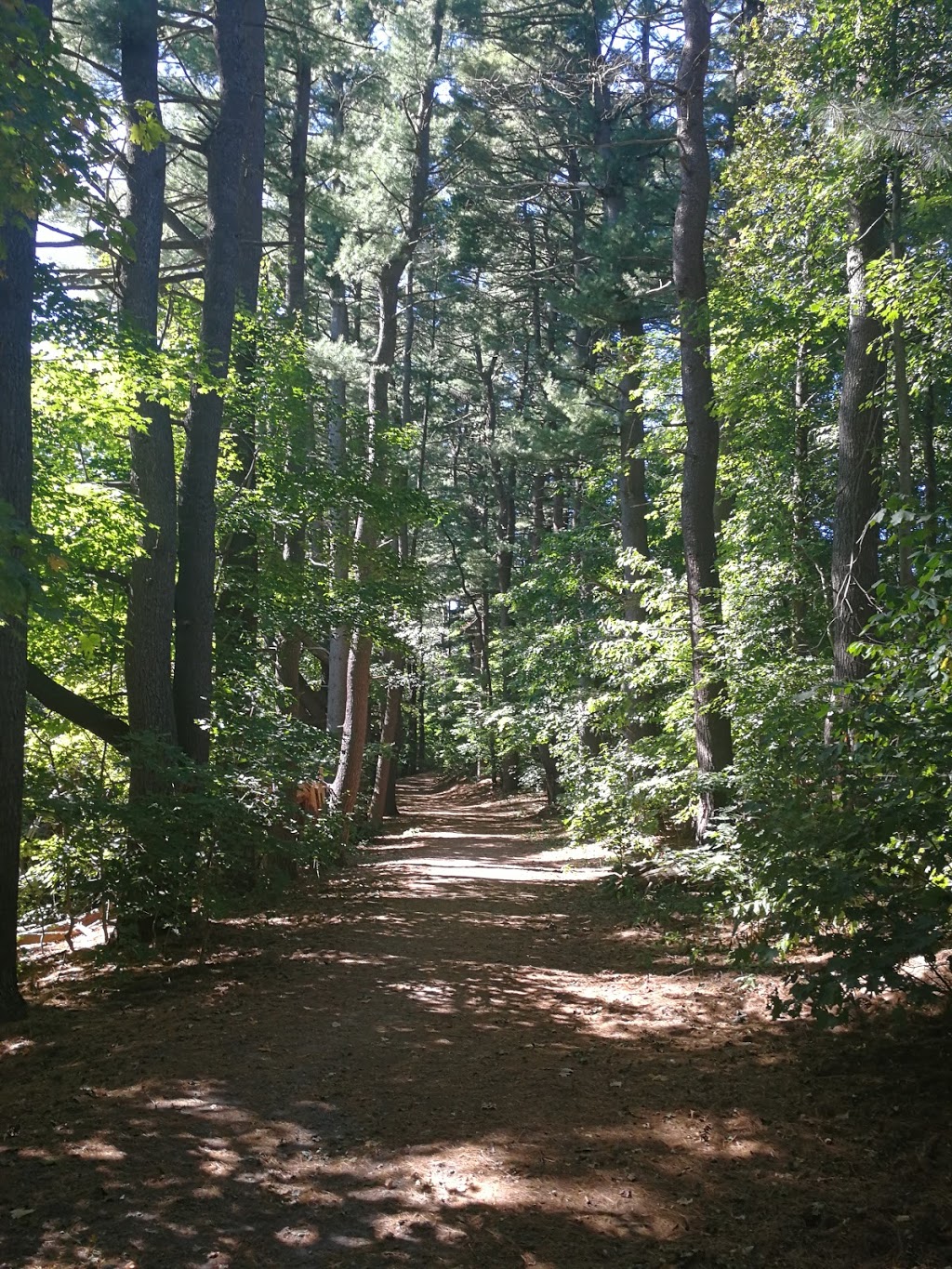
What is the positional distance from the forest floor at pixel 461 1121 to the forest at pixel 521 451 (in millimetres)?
534

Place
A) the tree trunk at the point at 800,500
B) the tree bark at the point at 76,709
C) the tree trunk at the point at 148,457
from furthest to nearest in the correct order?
the tree trunk at the point at 800,500 < the tree trunk at the point at 148,457 < the tree bark at the point at 76,709

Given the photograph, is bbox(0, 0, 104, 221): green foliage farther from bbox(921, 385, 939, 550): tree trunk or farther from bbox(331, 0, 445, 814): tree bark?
bbox(921, 385, 939, 550): tree trunk

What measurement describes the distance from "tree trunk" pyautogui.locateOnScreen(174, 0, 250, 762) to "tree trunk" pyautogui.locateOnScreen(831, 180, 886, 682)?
19.7 feet

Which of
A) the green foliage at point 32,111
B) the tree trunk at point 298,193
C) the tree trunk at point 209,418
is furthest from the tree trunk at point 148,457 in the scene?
the tree trunk at point 298,193

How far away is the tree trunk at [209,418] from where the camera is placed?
8469 mm

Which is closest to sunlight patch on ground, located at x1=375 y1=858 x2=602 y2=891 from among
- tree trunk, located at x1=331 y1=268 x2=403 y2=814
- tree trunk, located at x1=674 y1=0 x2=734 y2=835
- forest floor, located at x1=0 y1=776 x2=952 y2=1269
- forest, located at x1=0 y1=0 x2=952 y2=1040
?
forest, located at x1=0 y1=0 x2=952 y2=1040

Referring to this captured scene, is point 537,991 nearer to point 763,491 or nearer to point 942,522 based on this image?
point 942,522

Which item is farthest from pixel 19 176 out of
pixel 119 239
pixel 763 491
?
pixel 763 491

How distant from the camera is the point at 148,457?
26.8 ft

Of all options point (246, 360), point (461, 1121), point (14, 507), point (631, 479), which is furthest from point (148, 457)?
point (631, 479)

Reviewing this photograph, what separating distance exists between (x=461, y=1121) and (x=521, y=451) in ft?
49.1

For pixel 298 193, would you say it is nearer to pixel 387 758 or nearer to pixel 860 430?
pixel 860 430

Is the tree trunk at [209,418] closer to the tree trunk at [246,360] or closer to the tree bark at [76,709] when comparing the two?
the tree trunk at [246,360]

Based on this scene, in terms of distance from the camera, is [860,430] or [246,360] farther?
[246,360]
